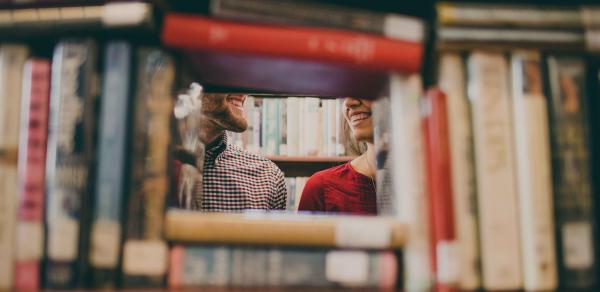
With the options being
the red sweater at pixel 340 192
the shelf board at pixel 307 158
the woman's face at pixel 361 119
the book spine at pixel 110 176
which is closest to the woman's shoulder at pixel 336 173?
the red sweater at pixel 340 192

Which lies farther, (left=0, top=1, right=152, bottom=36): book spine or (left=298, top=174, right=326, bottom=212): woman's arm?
(left=298, top=174, right=326, bottom=212): woman's arm

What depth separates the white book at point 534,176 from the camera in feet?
1.55

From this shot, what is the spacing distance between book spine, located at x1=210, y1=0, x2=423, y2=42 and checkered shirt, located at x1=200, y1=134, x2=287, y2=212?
45.9 inches

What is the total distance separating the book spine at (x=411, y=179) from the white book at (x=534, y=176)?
0.10m

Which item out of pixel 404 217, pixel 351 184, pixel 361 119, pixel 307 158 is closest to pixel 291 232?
pixel 404 217

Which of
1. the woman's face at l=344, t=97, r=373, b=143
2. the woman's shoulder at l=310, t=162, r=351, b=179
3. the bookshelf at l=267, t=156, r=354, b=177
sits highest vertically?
the woman's face at l=344, t=97, r=373, b=143

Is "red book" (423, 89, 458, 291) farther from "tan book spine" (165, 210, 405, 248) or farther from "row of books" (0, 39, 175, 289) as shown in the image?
"row of books" (0, 39, 175, 289)

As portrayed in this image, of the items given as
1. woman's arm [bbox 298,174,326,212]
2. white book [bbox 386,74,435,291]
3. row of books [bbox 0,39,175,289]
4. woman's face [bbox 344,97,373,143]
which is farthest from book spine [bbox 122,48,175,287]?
woman's arm [bbox 298,174,326,212]

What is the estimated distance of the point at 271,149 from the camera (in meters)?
2.05

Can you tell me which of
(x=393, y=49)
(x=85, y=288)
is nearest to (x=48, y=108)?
(x=85, y=288)

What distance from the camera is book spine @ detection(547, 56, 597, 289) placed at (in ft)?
1.57

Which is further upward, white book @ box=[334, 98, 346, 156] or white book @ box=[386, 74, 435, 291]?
white book @ box=[334, 98, 346, 156]

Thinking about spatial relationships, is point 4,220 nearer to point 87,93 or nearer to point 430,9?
point 87,93

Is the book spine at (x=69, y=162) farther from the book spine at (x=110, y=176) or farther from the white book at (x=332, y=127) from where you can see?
the white book at (x=332, y=127)
